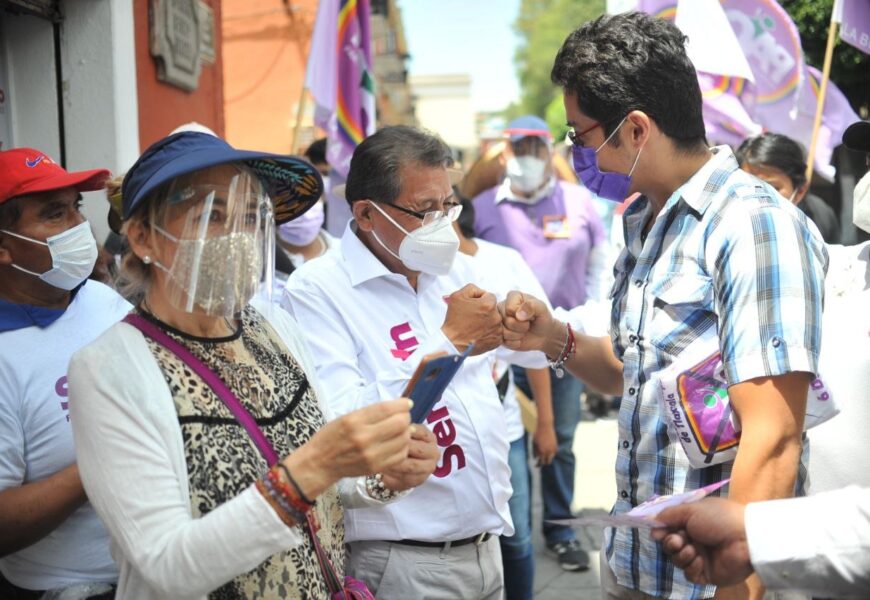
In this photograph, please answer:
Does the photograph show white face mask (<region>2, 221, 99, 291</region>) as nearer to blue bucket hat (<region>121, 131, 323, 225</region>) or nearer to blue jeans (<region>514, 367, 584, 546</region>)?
blue bucket hat (<region>121, 131, 323, 225</region>)

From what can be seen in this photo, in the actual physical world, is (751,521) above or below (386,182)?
below

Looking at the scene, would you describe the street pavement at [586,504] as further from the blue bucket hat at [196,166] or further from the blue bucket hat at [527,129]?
the blue bucket hat at [196,166]

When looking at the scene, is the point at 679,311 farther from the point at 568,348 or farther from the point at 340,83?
the point at 340,83

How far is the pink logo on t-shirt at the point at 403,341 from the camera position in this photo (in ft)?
8.61

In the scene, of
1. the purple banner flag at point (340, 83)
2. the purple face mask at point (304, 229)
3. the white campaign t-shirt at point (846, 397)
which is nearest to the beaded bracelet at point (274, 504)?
the white campaign t-shirt at point (846, 397)

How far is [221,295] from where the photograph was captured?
188cm

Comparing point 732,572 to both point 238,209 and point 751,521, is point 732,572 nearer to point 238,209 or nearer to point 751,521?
point 751,521

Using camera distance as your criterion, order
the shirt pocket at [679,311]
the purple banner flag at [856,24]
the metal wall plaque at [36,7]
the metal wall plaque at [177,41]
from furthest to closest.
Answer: the purple banner flag at [856,24] → the metal wall plaque at [177,41] → the metal wall plaque at [36,7] → the shirt pocket at [679,311]

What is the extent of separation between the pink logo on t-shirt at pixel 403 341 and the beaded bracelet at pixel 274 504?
1.03 m

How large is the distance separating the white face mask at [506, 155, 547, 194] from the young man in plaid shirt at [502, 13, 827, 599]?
10.8 feet

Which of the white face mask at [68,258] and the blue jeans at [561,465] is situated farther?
the blue jeans at [561,465]

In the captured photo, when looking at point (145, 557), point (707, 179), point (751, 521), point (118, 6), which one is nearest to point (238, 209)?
point (145, 557)

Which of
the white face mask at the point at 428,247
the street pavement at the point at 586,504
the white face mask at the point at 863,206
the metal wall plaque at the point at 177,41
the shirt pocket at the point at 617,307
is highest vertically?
the metal wall plaque at the point at 177,41

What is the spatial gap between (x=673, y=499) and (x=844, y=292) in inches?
65.0
